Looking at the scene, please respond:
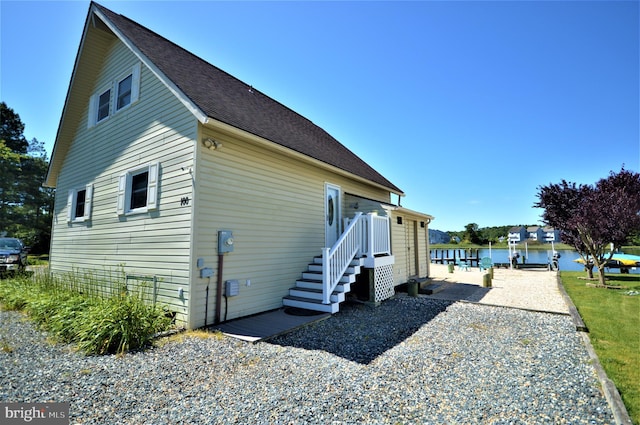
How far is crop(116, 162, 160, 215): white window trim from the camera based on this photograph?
6635 mm

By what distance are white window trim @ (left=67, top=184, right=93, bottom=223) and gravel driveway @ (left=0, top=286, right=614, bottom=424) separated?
165 inches

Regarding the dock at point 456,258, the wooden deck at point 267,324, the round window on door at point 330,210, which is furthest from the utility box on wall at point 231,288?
the dock at point 456,258

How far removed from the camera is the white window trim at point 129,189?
21.8 ft

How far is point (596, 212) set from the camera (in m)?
11.7

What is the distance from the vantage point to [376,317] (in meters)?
6.81

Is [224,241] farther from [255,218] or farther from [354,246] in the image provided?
[354,246]

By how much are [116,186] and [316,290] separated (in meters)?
6.28

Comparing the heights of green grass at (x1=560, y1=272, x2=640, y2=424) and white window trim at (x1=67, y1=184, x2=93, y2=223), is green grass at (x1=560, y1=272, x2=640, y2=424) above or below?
below

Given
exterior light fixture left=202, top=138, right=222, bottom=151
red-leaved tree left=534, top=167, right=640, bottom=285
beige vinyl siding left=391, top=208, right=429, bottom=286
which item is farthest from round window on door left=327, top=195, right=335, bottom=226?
red-leaved tree left=534, top=167, right=640, bottom=285

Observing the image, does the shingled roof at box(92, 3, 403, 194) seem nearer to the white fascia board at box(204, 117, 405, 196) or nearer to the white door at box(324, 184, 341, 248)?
the white fascia board at box(204, 117, 405, 196)

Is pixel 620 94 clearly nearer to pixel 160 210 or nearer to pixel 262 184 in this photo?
pixel 262 184

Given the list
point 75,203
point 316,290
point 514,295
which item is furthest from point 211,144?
point 514,295

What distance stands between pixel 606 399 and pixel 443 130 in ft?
38.8

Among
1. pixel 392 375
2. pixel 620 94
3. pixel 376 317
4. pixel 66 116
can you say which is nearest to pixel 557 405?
pixel 392 375
